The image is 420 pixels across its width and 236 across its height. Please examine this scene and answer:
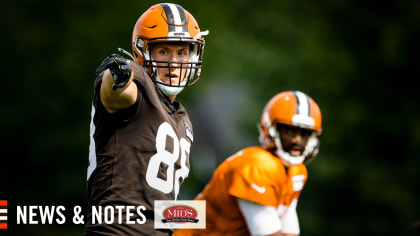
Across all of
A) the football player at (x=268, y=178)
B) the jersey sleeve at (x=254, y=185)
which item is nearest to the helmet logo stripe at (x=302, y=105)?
the football player at (x=268, y=178)

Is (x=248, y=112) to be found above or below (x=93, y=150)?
below

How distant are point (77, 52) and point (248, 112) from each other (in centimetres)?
395

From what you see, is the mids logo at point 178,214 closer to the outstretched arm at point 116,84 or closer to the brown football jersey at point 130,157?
the brown football jersey at point 130,157

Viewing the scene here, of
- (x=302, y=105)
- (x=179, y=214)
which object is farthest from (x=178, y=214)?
(x=302, y=105)

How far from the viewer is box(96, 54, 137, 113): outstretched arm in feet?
10.7

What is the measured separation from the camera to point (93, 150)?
365 cm

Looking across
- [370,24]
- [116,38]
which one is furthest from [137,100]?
[370,24]

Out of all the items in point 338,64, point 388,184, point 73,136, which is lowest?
point 388,184

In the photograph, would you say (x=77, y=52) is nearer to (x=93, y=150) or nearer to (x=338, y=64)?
(x=338, y=64)

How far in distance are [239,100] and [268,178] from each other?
11483mm

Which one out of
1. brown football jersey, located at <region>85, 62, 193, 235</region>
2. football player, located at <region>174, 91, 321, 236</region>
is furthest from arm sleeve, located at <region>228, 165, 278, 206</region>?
brown football jersey, located at <region>85, 62, 193, 235</region>

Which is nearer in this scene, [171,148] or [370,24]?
[171,148]

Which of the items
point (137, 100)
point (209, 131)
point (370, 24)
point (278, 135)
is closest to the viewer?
point (137, 100)

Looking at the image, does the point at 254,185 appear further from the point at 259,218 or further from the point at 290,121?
the point at 290,121
